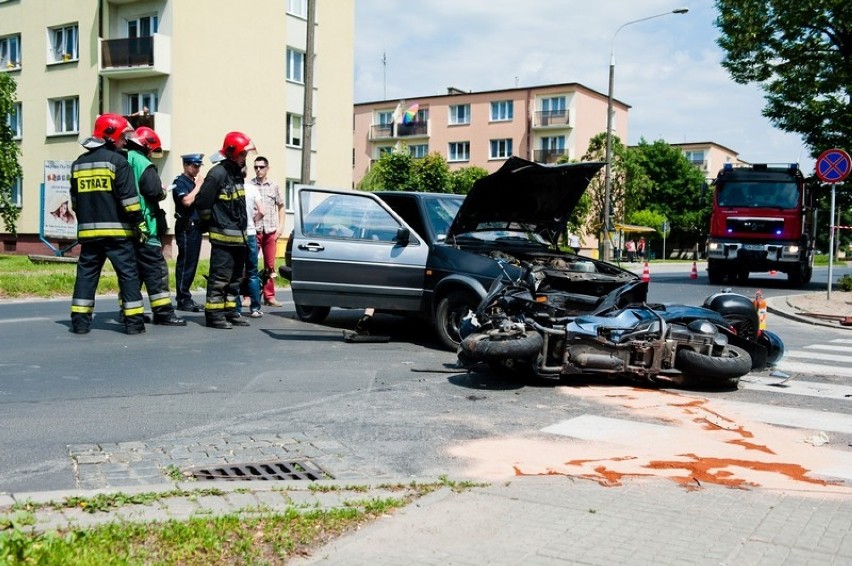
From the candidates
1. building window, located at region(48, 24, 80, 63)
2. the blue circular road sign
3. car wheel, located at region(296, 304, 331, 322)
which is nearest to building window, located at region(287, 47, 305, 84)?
building window, located at region(48, 24, 80, 63)

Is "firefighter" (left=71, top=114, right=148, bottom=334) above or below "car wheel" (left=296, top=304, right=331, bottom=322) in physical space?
above

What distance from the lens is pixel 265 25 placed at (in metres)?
36.3

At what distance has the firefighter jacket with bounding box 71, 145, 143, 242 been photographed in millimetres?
9062

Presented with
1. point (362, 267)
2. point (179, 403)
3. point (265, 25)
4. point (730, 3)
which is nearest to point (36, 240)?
point (265, 25)

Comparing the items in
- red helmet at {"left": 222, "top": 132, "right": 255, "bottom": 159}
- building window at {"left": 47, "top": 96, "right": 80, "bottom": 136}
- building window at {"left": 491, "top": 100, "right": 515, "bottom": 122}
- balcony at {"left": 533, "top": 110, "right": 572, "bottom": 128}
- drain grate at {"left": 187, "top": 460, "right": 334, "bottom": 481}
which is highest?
building window at {"left": 491, "top": 100, "right": 515, "bottom": 122}

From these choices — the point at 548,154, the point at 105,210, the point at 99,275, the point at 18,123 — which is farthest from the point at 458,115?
the point at 99,275

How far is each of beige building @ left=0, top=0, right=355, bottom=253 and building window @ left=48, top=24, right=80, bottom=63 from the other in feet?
0.13

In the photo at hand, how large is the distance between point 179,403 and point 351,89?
36.4 m

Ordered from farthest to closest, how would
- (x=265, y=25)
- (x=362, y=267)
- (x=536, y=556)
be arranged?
(x=265, y=25)
(x=362, y=267)
(x=536, y=556)

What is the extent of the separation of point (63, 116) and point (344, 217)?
3024cm

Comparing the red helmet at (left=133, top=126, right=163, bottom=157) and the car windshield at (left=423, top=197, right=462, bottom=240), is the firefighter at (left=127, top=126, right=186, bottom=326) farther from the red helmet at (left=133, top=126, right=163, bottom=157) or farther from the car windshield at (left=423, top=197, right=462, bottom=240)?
the car windshield at (left=423, top=197, right=462, bottom=240)

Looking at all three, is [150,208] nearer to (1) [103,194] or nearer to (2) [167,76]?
(1) [103,194]

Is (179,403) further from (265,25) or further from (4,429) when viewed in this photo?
(265,25)

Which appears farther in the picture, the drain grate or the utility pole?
the utility pole
